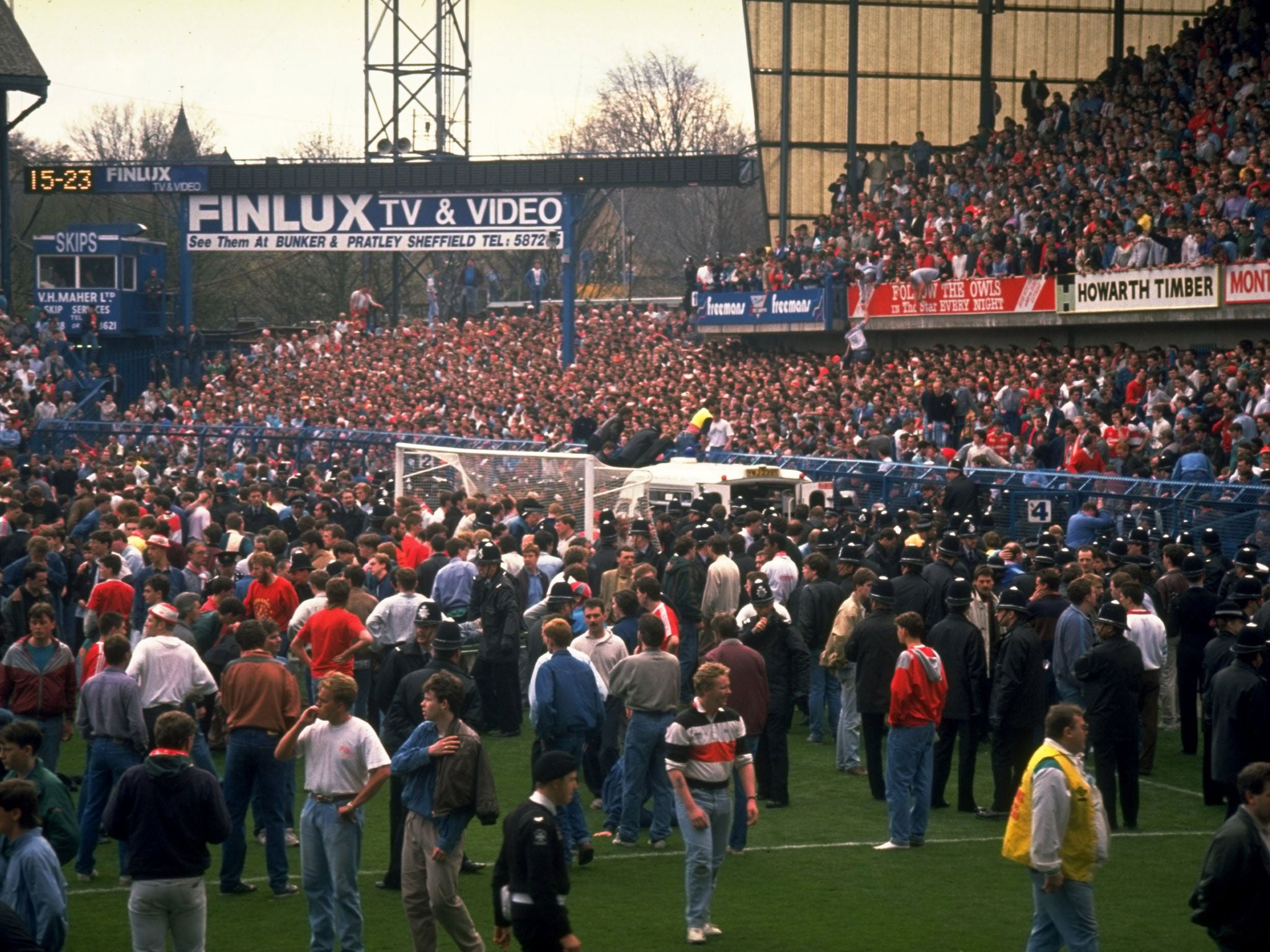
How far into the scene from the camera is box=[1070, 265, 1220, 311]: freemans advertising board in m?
26.3

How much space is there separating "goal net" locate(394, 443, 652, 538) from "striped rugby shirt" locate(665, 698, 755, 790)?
11.0 metres

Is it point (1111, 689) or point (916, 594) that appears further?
point (916, 594)

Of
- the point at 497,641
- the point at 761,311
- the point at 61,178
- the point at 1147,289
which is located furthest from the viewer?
the point at 61,178

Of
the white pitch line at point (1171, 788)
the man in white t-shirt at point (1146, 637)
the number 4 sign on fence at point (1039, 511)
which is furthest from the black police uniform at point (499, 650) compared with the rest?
the number 4 sign on fence at point (1039, 511)

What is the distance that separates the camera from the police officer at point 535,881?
23.6ft

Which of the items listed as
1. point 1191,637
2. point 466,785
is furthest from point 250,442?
point 466,785

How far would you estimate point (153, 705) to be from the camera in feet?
35.5

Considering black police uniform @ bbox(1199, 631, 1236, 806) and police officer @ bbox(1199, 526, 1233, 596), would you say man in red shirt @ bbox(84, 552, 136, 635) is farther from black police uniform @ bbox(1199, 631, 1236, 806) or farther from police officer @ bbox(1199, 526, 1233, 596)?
police officer @ bbox(1199, 526, 1233, 596)

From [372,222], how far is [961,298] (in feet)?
59.7

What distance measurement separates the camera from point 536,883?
720 cm

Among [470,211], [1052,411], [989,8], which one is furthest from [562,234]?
[1052,411]

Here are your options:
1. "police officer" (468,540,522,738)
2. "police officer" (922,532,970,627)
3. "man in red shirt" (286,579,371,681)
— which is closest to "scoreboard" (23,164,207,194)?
"police officer" (468,540,522,738)

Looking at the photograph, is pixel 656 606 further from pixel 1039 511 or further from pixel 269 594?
pixel 1039 511

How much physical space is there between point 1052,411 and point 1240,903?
18.1 meters
